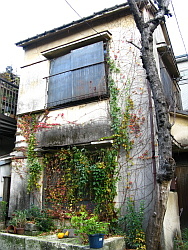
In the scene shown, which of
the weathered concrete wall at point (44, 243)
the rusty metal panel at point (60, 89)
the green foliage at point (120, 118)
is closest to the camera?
the weathered concrete wall at point (44, 243)

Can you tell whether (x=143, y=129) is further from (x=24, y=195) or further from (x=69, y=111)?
(x=24, y=195)

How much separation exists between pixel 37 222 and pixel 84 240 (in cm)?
241

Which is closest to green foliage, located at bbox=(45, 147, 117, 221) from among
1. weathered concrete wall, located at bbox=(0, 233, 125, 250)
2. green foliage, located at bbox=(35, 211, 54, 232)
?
green foliage, located at bbox=(35, 211, 54, 232)

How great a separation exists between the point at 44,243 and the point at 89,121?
3762mm

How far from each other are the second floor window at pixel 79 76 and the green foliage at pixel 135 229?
12.3ft

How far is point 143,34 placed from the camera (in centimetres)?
582

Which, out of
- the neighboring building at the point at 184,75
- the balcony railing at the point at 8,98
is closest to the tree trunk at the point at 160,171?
the balcony railing at the point at 8,98

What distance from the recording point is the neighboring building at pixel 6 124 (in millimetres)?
8773

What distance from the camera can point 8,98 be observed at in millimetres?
9867

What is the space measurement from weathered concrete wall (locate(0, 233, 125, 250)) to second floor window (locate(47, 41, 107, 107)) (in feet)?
14.3

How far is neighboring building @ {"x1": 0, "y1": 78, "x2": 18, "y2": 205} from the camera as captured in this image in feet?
28.8

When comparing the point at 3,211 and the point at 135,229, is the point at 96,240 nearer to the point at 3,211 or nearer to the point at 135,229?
the point at 135,229

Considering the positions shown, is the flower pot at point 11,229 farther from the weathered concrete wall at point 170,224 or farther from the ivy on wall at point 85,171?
the weathered concrete wall at point 170,224

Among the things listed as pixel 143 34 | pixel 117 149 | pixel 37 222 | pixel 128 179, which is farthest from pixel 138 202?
pixel 143 34
